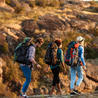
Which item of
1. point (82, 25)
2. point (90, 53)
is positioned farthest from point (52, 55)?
point (82, 25)

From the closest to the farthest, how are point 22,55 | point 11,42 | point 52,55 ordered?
point 22,55 → point 52,55 → point 11,42

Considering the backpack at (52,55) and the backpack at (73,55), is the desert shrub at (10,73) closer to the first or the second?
the backpack at (52,55)

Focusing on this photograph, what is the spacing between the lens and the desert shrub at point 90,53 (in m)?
7.59

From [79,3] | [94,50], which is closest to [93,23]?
[94,50]

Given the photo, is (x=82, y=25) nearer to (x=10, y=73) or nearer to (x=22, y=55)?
(x=10, y=73)

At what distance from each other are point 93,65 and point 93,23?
24.4 ft

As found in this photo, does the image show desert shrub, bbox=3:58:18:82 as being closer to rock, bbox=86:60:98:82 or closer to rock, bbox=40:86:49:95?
rock, bbox=40:86:49:95

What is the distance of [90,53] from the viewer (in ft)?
25.3

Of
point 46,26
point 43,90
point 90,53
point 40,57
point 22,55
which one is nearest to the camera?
point 22,55

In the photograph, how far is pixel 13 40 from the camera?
6996mm

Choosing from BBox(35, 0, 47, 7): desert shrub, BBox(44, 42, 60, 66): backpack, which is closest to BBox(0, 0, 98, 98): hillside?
BBox(44, 42, 60, 66): backpack

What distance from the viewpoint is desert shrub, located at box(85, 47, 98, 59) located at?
759cm

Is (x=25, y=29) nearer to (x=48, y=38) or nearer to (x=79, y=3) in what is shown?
(x=48, y=38)

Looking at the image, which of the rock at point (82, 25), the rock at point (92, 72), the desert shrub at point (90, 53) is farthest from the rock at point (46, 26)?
the rock at point (92, 72)
